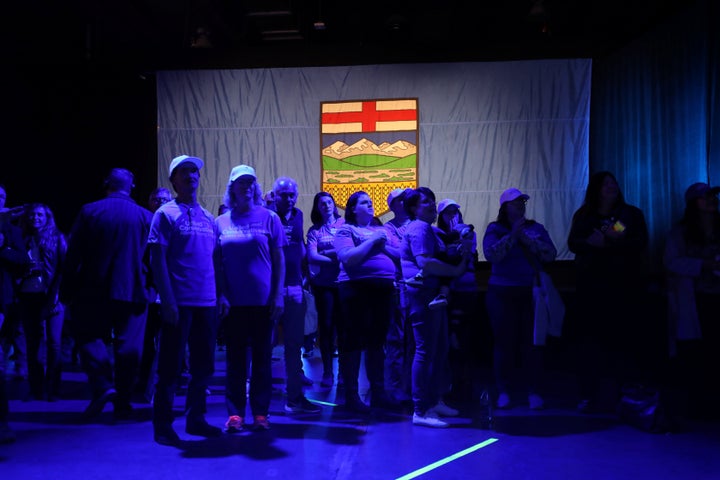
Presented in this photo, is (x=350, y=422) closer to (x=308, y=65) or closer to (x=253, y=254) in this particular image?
(x=253, y=254)

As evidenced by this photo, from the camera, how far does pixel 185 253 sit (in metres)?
3.54

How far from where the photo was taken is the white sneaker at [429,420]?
396cm

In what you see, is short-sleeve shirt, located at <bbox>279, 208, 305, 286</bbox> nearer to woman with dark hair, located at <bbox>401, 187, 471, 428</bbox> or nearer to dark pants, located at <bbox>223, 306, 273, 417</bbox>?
dark pants, located at <bbox>223, 306, 273, 417</bbox>

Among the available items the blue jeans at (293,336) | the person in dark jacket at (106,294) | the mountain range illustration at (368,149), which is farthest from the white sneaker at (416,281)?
the mountain range illustration at (368,149)

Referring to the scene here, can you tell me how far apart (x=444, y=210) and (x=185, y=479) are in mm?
2895

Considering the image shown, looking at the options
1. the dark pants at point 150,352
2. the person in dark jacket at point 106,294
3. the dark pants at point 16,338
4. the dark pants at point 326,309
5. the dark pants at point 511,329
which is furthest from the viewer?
the dark pants at point 16,338

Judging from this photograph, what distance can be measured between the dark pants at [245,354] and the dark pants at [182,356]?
0.12 metres

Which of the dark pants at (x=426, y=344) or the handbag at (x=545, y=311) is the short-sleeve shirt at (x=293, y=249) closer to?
the dark pants at (x=426, y=344)

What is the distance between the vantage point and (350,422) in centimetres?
413

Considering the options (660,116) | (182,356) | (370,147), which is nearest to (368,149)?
(370,147)

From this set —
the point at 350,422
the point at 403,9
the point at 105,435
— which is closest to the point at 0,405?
the point at 105,435

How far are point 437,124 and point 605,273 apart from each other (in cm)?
456

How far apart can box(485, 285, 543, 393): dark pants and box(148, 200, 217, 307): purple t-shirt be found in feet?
6.54

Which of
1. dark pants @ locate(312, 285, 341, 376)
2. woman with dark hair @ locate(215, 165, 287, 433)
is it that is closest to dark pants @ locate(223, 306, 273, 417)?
woman with dark hair @ locate(215, 165, 287, 433)
